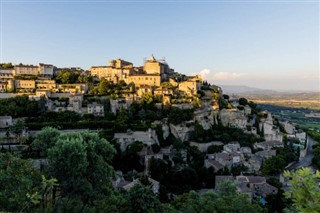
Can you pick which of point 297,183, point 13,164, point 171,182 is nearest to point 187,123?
point 171,182

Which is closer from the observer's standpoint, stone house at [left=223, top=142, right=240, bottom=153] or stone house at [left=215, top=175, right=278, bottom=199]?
stone house at [left=215, top=175, right=278, bottom=199]

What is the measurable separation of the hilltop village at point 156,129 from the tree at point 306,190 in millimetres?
15616

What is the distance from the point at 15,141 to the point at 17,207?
771 inches

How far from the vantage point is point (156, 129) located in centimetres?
3058

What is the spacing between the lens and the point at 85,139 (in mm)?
15258

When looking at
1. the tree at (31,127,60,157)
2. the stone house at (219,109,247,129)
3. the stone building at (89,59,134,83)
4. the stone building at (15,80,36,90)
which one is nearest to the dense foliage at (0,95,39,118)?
the stone building at (15,80,36,90)

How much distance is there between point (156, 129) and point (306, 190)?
26.4 m

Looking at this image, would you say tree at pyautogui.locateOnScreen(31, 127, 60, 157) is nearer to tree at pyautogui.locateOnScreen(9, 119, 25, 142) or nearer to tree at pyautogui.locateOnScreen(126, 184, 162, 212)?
tree at pyautogui.locateOnScreen(126, 184, 162, 212)

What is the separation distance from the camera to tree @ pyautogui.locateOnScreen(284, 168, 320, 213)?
417 cm

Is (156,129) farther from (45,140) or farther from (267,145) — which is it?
(45,140)

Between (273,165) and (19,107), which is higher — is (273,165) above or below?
below

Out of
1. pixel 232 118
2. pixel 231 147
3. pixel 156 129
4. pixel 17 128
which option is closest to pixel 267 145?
pixel 231 147

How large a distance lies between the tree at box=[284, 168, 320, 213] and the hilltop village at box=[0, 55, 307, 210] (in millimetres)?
15616

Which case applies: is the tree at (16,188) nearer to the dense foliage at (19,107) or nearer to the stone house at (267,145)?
the dense foliage at (19,107)
